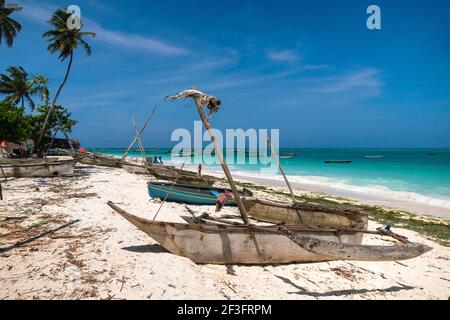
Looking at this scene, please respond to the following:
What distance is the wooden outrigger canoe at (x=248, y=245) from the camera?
17.4ft

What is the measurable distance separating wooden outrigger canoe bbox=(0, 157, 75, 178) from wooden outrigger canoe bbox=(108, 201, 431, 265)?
1337cm

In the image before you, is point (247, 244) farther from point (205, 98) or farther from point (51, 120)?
point (51, 120)

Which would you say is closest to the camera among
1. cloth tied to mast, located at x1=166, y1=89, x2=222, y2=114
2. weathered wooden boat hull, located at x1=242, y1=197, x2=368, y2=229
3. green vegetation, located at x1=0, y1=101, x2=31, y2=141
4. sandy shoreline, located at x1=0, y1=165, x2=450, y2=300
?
sandy shoreline, located at x1=0, y1=165, x2=450, y2=300

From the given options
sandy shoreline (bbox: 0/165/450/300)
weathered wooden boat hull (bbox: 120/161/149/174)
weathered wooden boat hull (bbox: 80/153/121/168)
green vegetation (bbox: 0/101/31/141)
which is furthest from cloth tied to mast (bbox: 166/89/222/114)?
weathered wooden boat hull (bbox: 80/153/121/168)

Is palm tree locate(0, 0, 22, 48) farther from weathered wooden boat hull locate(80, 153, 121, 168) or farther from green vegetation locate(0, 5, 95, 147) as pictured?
weathered wooden boat hull locate(80, 153, 121, 168)

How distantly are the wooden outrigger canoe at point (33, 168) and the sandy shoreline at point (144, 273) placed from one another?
9.08 m

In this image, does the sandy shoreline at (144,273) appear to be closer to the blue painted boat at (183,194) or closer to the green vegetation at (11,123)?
the blue painted boat at (183,194)

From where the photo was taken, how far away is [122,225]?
26.4 ft

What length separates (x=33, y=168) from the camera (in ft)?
52.9

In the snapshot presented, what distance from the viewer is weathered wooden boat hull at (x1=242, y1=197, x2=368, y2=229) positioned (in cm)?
859

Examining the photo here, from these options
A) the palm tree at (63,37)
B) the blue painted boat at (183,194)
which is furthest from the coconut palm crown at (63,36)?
the blue painted boat at (183,194)

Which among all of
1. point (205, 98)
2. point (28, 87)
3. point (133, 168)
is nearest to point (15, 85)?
point (28, 87)
